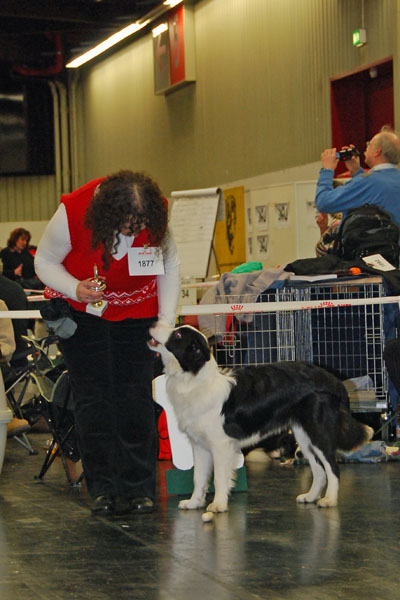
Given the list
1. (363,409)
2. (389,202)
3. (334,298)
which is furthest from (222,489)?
(389,202)

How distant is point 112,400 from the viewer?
373 cm

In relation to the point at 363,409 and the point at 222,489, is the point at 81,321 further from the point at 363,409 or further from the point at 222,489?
the point at 363,409

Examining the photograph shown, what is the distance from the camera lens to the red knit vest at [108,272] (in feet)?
11.7

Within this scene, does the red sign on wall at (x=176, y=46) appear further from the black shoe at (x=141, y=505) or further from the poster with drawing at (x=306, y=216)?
the black shoe at (x=141, y=505)

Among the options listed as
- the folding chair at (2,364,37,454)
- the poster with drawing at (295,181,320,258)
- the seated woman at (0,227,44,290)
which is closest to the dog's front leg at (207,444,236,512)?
the folding chair at (2,364,37,454)

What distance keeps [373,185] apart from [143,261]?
7.79 ft

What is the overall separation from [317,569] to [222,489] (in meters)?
1.04

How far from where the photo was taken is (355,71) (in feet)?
30.5

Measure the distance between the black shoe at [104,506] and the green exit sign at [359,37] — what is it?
21.6 ft

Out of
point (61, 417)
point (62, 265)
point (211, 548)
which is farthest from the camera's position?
point (61, 417)

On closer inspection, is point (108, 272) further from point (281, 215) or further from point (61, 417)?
point (281, 215)

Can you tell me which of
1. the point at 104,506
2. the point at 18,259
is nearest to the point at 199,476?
the point at 104,506

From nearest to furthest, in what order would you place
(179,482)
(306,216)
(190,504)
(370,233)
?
(190,504) < (179,482) < (370,233) < (306,216)

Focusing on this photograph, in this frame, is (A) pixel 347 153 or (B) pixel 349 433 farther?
(A) pixel 347 153
